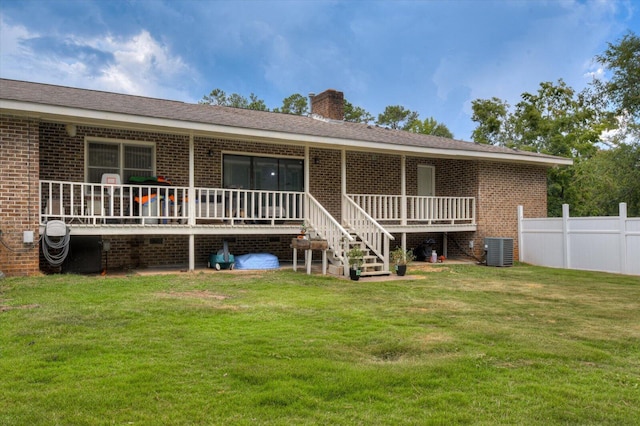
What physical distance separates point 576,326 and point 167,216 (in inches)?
311

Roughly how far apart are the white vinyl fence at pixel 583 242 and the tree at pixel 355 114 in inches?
1112

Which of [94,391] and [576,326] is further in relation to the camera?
[576,326]

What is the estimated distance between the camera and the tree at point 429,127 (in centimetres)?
4226

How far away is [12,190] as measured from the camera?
8.95 meters

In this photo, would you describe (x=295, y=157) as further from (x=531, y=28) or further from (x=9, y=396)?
(x=531, y=28)

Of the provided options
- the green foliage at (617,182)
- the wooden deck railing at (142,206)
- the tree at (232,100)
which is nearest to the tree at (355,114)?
the tree at (232,100)

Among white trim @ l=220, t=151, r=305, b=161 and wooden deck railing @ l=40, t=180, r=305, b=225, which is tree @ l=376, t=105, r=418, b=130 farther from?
wooden deck railing @ l=40, t=180, r=305, b=225

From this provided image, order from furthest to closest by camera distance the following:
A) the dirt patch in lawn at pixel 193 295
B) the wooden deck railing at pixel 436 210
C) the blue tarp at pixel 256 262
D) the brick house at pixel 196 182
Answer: the wooden deck railing at pixel 436 210 → the blue tarp at pixel 256 262 → the brick house at pixel 196 182 → the dirt patch in lawn at pixel 193 295

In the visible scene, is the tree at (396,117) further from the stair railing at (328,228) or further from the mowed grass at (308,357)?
the mowed grass at (308,357)

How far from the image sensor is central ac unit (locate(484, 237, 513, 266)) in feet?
45.6

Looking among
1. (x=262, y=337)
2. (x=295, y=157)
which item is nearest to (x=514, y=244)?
(x=295, y=157)

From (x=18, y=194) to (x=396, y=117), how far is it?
136 feet

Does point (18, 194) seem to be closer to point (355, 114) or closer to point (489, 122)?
point (489, 122)

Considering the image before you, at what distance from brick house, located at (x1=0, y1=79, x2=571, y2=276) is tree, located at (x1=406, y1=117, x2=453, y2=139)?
87.5 feet
